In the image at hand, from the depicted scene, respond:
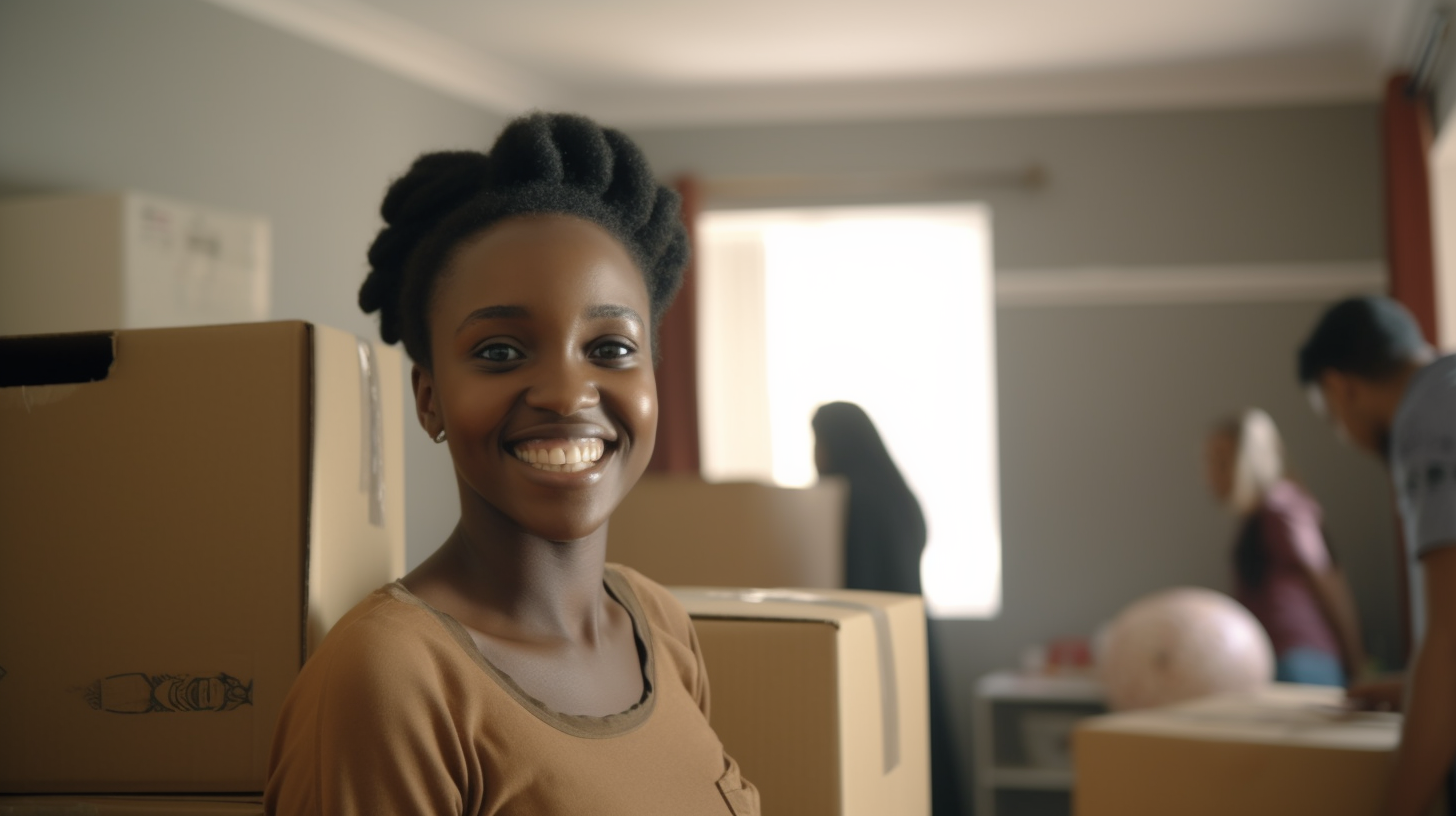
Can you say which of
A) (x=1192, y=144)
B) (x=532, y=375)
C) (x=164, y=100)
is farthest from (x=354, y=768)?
(x=1192, y=144)

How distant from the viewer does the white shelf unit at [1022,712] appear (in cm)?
426

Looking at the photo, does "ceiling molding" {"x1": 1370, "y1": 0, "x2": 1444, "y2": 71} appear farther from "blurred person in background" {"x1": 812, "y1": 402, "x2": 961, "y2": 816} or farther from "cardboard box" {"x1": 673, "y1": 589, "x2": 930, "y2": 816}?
"cardboard box" {"x1": 673, "y1": 589, "x2": 930, "y2": 816}

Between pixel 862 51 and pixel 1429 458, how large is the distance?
121 inches

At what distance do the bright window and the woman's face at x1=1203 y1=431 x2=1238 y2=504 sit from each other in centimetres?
96

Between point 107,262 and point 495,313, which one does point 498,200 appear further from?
point 107,262

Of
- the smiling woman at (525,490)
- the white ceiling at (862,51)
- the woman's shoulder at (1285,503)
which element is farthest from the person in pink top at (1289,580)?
the smiling woman at (525,490)

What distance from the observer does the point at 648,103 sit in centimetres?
514

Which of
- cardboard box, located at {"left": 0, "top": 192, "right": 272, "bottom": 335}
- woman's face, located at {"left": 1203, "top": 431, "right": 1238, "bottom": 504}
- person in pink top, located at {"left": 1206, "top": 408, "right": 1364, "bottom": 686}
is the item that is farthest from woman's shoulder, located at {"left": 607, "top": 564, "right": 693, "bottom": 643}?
woman's face, located at {"left": 1203, "top": 431, "right": 1238, "bottom": 504}

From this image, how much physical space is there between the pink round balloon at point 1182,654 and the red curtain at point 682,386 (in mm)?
2129

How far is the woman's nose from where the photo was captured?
2.81 feet

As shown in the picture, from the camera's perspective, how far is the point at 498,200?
901mm

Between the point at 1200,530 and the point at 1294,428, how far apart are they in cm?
52

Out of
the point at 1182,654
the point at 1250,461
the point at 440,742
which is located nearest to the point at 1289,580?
the point at 1250,461

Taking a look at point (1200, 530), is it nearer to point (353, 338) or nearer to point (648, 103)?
point (648, 103)
